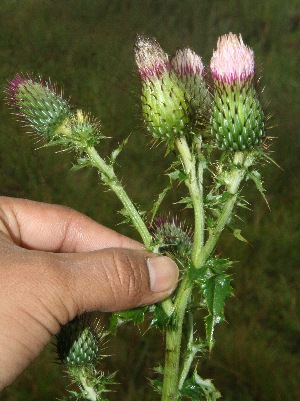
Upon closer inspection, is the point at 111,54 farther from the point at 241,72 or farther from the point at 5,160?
the point at 241,72

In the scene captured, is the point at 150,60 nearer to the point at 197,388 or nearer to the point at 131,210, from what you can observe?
the point at 131,210

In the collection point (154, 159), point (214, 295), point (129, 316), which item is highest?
point (154, 159)

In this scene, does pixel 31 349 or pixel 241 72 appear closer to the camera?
pixel 31 349

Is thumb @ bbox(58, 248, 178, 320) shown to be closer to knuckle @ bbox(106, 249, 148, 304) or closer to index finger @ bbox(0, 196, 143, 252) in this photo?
knuckle @ bbox(106, 249, 148, 304)

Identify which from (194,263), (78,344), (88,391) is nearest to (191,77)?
(194,263)

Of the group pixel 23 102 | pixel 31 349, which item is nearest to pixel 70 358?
pixel 31 349

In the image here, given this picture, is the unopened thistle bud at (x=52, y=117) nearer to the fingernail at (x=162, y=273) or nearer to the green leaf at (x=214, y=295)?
the fingernail at (x=162, y=273)
